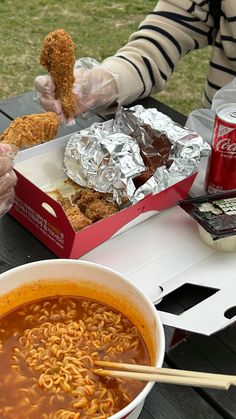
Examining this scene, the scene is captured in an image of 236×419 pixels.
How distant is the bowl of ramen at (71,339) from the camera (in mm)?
723

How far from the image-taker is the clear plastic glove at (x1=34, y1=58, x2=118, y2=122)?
1.31 m

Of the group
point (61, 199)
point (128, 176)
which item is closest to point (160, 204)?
point (128, 176)

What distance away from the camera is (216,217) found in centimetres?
108

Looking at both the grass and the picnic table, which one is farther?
the grass

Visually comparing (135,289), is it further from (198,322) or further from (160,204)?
(160,204)

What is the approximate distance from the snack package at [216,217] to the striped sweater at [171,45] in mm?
488

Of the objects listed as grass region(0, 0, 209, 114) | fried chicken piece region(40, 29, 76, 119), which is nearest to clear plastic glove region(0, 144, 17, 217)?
fried chicken piece region(40, 29, 76, 119)

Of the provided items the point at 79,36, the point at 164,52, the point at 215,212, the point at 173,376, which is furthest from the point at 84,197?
the point at 79,36

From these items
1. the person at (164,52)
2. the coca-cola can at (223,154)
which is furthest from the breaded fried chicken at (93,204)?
the person at (164,52)

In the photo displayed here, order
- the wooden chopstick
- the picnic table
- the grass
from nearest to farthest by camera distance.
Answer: the wooden chopstick → the picnic table → the grass

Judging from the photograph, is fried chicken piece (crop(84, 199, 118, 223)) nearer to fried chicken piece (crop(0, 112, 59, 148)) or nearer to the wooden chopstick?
fried chicken piece (crop(0, 112, 59, 148))

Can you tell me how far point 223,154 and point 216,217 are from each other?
0.14 meters

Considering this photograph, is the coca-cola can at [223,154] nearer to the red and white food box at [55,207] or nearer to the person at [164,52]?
the red and white food box at [55,207]

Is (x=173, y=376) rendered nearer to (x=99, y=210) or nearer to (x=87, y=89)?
(x=99, y=210)
